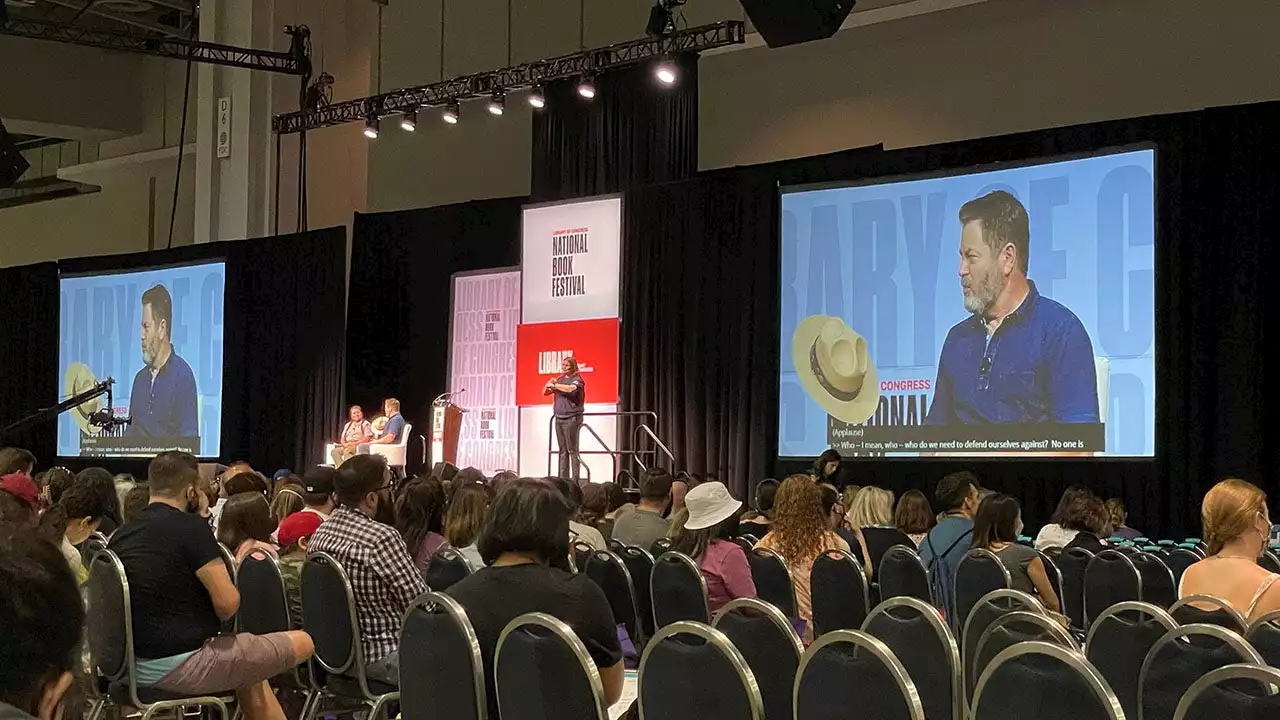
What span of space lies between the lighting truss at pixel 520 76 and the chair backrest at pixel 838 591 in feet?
25.5

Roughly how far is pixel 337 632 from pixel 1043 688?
256 centimetres

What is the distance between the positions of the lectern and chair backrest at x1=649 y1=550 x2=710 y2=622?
31.7ft

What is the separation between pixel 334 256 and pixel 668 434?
489 centimetres

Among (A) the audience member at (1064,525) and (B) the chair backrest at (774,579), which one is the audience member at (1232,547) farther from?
(A) the audience member at (1064,525)

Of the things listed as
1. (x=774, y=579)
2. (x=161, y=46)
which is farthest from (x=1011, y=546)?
(x=161, y=46)

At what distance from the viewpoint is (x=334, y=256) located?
15.6 metres

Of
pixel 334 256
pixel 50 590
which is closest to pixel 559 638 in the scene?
pixel 50 590

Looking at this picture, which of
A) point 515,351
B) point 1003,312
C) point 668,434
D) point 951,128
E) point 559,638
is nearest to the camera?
point 559,638

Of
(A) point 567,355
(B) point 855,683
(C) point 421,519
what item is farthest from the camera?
(A) point 567,355

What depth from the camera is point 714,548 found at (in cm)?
493

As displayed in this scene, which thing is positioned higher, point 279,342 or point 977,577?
point 279,342

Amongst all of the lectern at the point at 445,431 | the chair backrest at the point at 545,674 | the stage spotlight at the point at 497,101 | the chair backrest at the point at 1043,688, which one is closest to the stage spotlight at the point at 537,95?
the stage spotlight at the point at 497,101

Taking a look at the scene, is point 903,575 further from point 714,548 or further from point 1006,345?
point 1006,345

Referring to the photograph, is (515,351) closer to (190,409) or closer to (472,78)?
(472,78)
